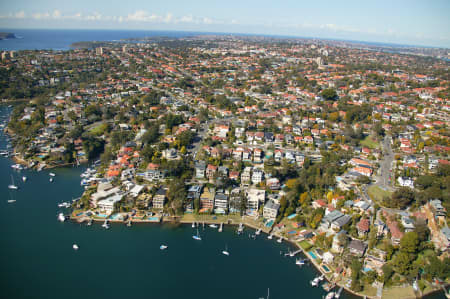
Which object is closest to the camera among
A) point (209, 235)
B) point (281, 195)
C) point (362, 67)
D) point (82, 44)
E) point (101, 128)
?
point (209, 235)

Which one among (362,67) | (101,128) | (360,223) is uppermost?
(362,67)

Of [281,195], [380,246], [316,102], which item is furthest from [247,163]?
[316,102]

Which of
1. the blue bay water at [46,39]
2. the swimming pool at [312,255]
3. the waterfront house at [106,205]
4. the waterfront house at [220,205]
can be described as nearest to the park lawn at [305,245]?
the swimming pool at [312,255]

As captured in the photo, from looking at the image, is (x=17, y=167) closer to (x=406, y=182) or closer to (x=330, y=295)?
(x=330, y=295)

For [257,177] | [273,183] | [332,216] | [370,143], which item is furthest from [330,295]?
[370,143]

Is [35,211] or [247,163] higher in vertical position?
[247,163]

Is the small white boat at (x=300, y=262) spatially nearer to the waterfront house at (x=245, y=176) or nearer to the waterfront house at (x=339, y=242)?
the waterfront house at (x=339, y=242)

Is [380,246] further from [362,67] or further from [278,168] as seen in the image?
[362,67]
